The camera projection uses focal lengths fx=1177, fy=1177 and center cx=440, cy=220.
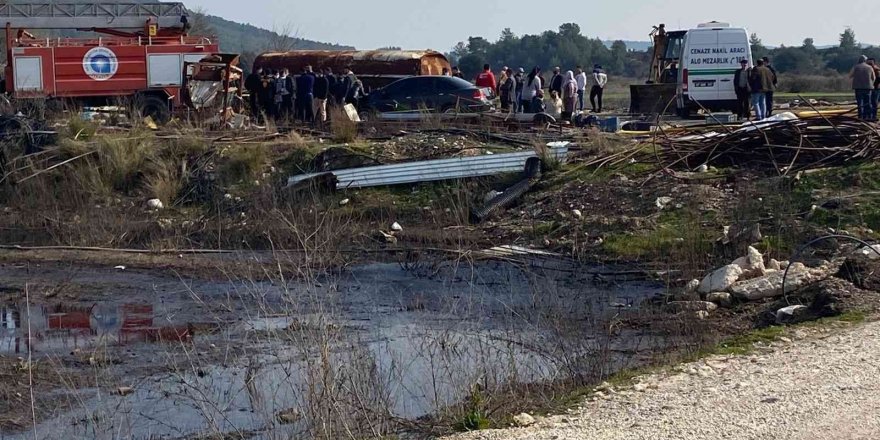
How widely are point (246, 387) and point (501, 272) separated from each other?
6.05 m

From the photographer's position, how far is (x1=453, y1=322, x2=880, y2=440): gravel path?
6941mm

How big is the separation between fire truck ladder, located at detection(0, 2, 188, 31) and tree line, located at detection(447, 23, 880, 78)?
39738 millimetres

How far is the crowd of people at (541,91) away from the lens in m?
25.8

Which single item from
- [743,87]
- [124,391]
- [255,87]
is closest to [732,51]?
[743,87]

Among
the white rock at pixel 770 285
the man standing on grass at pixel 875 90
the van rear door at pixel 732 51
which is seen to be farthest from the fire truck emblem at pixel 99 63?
the white rock at pixel 770 285

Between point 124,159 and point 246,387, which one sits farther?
point 124,159

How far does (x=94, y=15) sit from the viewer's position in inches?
1162

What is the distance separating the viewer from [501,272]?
581 inches

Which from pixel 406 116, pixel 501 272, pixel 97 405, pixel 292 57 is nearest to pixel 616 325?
pixel 501 272

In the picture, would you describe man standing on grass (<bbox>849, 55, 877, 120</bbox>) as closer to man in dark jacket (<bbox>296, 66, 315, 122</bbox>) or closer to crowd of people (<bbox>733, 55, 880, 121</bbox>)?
crowd of people (<bbox>733, 55, 880, 121</bbox>)

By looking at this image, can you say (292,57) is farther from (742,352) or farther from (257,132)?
(742,352)

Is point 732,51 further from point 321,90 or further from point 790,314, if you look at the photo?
point 790,314

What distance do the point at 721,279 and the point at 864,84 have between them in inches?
414

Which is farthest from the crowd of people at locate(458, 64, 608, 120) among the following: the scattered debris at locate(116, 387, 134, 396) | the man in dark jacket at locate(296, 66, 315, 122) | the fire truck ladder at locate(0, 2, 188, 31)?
the scattered debris at locate(116, 387, 134, 396)
